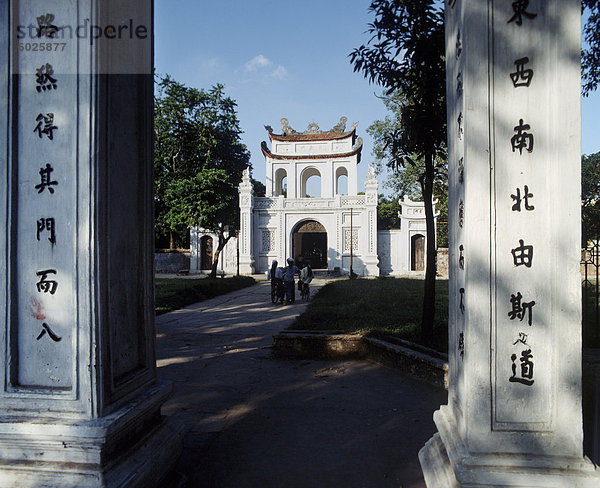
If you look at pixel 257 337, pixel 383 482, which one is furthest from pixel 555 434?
pixel 257 337

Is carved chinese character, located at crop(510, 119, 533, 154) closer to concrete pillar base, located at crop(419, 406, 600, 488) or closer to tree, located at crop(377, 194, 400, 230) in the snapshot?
concrete pillar base, located at crop(419, 406, 600, 488)

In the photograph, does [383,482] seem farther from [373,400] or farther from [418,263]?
[418,263]

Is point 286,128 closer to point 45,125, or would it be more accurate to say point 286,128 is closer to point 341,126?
point 341,126

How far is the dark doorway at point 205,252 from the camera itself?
83.8 ft

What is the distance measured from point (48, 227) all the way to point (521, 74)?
8.03ft

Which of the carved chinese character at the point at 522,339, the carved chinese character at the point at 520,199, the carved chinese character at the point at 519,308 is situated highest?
the carved chinese character at the point at 520,199

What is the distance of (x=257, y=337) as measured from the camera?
22.3 ft

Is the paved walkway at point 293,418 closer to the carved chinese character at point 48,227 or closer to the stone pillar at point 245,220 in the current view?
the carved chinese character at point 48,227

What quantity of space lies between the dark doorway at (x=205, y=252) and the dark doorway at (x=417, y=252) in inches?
501

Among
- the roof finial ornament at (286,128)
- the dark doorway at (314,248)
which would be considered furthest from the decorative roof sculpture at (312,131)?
the dark doorway at (314,248)

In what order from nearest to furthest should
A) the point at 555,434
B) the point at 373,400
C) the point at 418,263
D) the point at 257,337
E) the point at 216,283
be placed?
1. the point at 555,434
2. the point at 373,400
3. the point at 257,337
4. the point at 216,283
5. the point at 418,263

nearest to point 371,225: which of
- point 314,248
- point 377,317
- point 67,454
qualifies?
point 314,248

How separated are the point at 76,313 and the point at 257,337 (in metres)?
5.02

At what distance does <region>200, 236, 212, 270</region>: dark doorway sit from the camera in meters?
25.5
